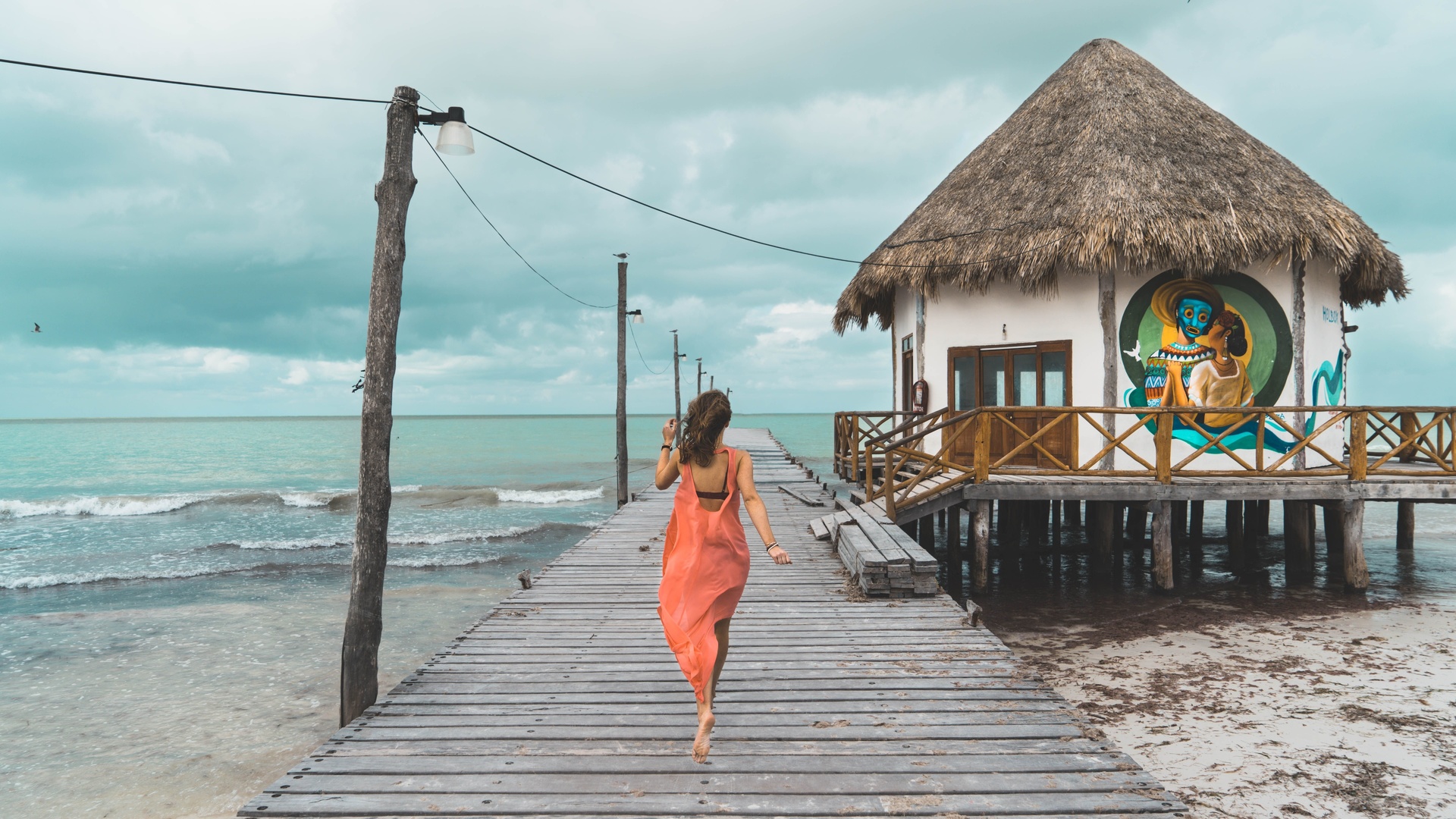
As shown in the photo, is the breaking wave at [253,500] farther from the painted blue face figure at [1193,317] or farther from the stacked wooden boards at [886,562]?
the painted blue face figure at [1193,317]

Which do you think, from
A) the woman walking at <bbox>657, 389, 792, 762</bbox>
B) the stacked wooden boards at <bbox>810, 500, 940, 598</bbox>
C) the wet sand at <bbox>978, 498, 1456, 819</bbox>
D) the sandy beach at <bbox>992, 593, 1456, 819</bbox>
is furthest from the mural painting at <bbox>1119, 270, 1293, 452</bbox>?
the woman walking at <bbox>657, 389, 792, 762</bbox>

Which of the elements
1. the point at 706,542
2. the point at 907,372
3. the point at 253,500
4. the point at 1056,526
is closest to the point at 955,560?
the point at 907,372

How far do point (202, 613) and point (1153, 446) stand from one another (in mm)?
14778

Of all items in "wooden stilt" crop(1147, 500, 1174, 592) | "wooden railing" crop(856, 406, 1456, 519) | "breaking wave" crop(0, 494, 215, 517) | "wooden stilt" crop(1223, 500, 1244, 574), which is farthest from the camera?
"breaking wave" crop(0, 494, 215, 517)

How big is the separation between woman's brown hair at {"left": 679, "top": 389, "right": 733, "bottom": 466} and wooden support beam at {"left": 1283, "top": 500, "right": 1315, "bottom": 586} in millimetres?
12046

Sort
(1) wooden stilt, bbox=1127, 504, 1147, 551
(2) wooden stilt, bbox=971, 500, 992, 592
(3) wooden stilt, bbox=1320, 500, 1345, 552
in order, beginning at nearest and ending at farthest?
(2) wooden stilt, bbox=971, 500, 992, 592
(3) wooden stilt, bbox=1320, 500, 1345, 552
(1) wooden stilt, bbox=1127, 504, 1147, 551

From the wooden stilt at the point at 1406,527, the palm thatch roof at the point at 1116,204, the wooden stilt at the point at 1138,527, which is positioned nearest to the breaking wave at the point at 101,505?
the palm thatch roof at the point at 1116,204

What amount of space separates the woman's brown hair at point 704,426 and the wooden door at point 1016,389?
8120 mm

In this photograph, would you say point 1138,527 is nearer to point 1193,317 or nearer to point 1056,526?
point 1056,526

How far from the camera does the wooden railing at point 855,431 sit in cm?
1358

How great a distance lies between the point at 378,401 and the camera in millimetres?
4914

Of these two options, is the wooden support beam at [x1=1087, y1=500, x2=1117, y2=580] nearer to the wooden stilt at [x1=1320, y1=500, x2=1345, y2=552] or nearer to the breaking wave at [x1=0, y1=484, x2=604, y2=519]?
the wooden stilt at [x1=1320, y1=500, x2=1345, y2=552]

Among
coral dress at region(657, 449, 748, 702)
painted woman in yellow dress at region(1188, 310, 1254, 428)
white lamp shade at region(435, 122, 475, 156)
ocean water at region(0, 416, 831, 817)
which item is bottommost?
ocean water at region(0, 416, 831, 817)

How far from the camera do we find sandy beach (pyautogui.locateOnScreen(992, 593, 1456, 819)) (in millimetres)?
5145
